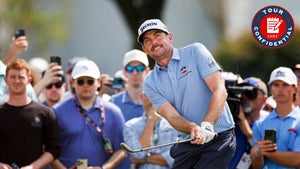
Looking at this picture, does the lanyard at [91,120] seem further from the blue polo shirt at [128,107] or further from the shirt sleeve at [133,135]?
the blue polo shirt at [128,107]

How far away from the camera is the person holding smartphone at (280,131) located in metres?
10.6

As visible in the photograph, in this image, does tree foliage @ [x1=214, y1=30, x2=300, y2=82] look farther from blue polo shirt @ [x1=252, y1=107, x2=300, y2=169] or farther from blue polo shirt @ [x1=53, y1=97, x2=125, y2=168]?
blue polo shirt @ [x1=252, y1=107, x2=300, y2=169]

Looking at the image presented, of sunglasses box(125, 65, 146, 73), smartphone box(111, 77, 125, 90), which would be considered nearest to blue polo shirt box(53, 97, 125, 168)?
sunglasses box(125, 65, 146, 73)

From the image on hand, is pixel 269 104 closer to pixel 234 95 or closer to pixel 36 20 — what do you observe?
pixel 234 95

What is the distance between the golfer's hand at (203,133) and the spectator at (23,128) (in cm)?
275

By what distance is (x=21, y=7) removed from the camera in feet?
118

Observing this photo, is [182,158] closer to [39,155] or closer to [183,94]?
[183,94]

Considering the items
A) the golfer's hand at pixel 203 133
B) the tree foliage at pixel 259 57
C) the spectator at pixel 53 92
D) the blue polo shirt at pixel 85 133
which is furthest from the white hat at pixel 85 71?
the tree foliage at pixel 259 57

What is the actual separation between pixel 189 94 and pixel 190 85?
0.09m

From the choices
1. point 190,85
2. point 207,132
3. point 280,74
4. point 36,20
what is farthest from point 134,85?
point 36,20

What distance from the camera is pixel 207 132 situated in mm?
8727

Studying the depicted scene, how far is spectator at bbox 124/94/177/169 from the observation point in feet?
36.2

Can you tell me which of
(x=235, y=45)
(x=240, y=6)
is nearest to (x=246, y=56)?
(x=235, y=45)

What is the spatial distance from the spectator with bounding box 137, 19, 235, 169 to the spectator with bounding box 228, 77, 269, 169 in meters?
2.02
